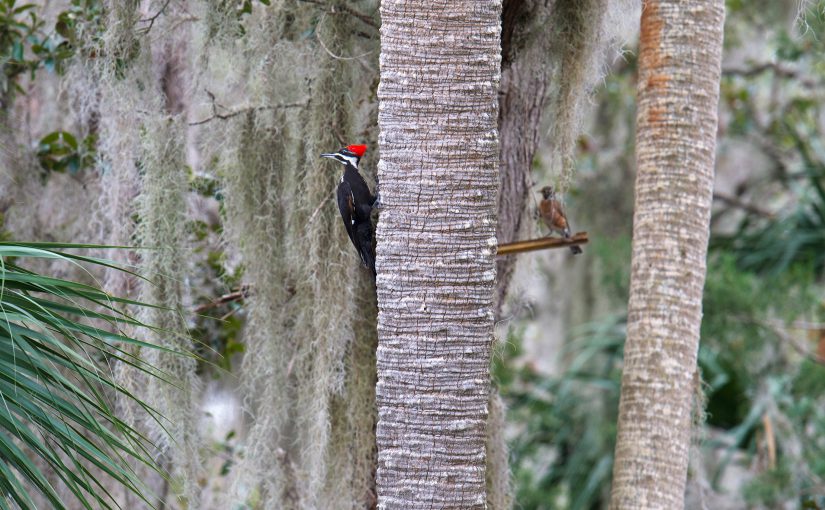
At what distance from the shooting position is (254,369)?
350 cm

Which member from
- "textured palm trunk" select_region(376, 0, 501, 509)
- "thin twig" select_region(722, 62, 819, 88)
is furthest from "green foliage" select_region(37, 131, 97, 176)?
"thin twig" select_region(722, 62, 819, 88)

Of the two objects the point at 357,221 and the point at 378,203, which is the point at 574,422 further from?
the point at 378,203

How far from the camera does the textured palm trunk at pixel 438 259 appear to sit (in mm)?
2326

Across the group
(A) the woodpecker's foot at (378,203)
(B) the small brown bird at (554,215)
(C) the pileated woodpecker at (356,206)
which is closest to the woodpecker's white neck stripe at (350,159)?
(C) the pileated woodpecker at (356,206)

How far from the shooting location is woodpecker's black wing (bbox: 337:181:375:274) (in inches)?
120

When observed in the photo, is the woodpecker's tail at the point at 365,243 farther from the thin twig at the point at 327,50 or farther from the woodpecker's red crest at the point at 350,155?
the thin twig at the point at 327,50

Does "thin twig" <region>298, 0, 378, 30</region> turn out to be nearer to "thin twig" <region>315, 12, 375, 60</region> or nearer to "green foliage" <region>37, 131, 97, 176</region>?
"thin twig" <region>315, 12, 375, 60</region>

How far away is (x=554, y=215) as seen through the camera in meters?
3.59

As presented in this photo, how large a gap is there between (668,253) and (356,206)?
121 centimetres

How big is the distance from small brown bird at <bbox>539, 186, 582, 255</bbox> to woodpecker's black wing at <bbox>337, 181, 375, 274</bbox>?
84 centimetres

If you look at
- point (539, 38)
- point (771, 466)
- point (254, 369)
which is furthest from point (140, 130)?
point (771, 466)

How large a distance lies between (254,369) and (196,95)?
116cm

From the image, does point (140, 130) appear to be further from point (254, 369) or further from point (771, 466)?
point (771, 466)

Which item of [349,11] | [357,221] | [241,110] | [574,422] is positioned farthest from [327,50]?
[574,422]
